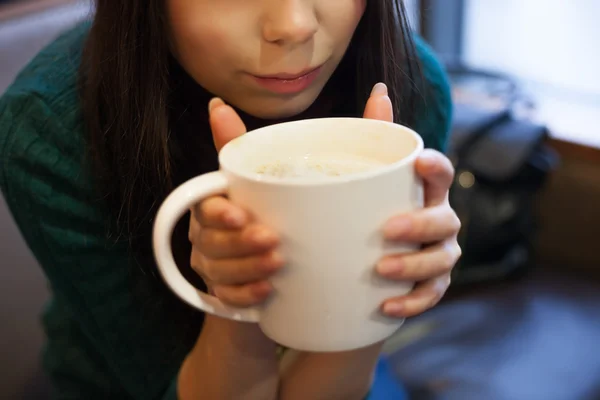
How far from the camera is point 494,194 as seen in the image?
1394 millimetres

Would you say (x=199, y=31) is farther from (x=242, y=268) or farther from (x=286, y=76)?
(x=242, y=268)

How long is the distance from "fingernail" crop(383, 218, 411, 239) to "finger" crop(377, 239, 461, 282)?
24 mm

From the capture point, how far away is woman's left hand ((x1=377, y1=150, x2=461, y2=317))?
443 mm

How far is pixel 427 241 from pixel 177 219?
7.3 inches

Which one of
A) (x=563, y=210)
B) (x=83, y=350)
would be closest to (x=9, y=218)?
(x=83, y=350)

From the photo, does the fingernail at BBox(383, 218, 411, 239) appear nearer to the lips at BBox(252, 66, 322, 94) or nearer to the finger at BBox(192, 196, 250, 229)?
the finger at BBox(192, 196, 250, 229)

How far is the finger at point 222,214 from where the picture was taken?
441mm

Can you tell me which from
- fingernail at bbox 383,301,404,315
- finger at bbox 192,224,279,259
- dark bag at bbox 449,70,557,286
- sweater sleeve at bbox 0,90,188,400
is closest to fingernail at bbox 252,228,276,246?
finger at bbox 192,224,279,259

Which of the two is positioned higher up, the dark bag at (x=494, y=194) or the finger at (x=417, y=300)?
the finger at (x=417, y=300)

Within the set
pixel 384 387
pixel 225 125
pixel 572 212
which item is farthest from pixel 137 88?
pixel 572 212

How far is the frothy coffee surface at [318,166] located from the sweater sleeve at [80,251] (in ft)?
1.00

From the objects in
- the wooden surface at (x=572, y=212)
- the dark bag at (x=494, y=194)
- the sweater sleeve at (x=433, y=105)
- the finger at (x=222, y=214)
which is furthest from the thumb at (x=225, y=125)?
the wooden surface at (x=572, y=212)

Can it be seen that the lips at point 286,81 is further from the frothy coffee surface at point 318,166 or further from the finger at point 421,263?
the finger at point 421,263

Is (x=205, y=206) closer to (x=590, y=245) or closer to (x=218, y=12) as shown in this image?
(x=218, y=12)
